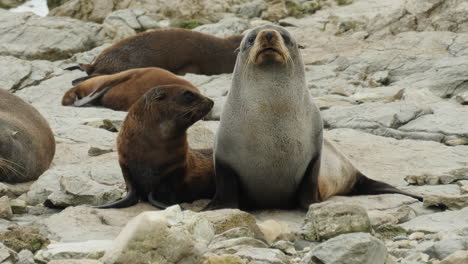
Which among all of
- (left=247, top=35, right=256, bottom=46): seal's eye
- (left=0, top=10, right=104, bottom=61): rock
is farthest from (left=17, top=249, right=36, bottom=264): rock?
A: (left=0, top=10, right=104, bottom=61): rock

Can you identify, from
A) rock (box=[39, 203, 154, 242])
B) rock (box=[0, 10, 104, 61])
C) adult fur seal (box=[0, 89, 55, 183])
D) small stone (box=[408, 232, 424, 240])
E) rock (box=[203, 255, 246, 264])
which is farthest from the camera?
rock (box=[0, 10, 104, 61])

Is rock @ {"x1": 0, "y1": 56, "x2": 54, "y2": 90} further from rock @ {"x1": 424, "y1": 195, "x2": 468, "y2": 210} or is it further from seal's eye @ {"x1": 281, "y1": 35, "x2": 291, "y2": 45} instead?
rock @ {"x1": 424, "y1": 195, "x2": 468, "y2": 210}

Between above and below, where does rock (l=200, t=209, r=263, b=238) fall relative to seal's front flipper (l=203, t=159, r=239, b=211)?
above

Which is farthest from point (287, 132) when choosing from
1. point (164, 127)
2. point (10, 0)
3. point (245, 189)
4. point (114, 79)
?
point (10, 0)

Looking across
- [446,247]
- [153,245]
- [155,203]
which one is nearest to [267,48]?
[155,203]

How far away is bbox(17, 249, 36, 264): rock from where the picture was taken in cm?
416

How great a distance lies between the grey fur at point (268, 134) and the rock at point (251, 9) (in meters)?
12.6

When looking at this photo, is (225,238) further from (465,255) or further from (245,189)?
(245,189)

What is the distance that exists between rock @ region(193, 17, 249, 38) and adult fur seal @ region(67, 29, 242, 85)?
2055 millimetres

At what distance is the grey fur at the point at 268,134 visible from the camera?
6.27m

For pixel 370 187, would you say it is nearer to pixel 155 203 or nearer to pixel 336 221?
pixel 155 203

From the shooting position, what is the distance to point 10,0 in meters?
25.4

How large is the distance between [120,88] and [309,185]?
5764 millimetres

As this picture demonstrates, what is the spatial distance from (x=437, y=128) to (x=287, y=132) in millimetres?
3198
